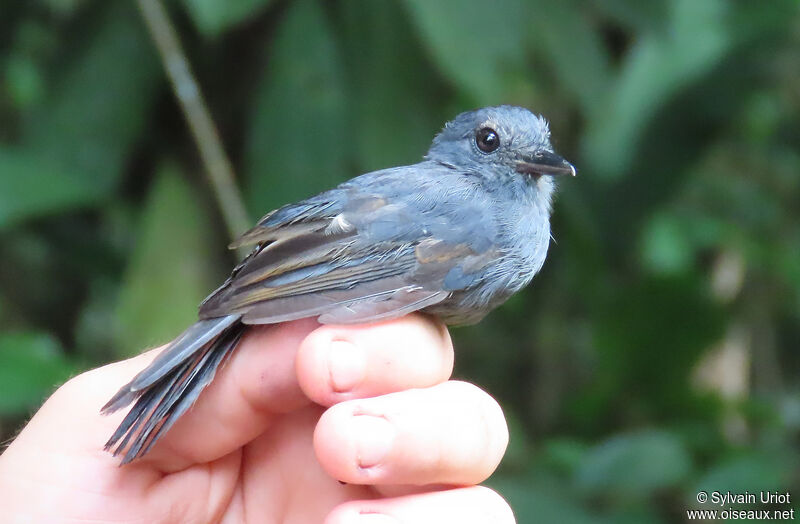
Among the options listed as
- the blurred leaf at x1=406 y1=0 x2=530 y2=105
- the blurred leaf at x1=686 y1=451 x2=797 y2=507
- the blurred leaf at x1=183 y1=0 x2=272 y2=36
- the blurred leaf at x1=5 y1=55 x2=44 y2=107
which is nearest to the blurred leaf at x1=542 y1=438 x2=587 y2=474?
the blurred leaf at x1=686 y1=451 x2=797 y2=507

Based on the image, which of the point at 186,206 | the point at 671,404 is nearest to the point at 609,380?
the point at 671,404

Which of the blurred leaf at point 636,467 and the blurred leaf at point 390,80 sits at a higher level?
the blurred leaf at point 390,80

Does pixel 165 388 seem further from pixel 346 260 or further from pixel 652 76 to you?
pixel 652 76

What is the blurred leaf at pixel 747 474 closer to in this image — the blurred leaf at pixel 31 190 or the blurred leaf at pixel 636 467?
the blurred leaf at pixel 636 467

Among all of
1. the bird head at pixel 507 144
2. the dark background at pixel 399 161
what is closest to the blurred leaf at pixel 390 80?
the dark background at pixel 399 161

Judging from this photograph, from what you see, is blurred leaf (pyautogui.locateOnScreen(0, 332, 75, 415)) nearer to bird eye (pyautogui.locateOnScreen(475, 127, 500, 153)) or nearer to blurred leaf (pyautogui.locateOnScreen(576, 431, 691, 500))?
bird eye (pyautogui.locateOnScreen(475, 127, 500, 153))

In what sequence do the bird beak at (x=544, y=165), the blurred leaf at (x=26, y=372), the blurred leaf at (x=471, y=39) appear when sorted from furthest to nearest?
the blurred leaf at (x=471, y=39) → the blurred leaf at (x=26, y=372) → the bird beak at (x=544, y=165)

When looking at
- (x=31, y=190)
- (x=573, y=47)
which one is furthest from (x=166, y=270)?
(x=573, y=47)
